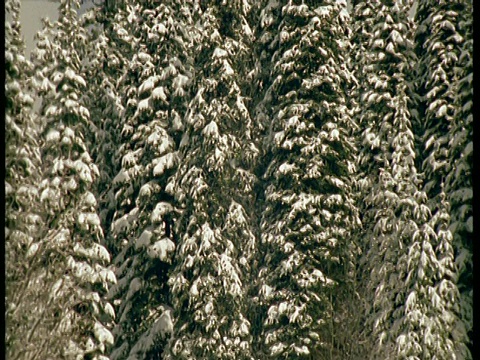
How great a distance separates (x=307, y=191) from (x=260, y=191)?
3955 millimetres

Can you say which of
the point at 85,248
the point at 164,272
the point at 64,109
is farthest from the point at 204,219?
the point at 64,109

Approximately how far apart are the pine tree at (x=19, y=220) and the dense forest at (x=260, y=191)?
6.41m

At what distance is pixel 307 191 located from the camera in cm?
2830

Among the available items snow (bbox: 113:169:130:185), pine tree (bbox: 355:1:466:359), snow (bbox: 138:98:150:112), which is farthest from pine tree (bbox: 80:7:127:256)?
pine tree (bbox: 355:1:466:359)

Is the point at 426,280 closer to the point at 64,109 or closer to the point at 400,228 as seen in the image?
the point at 400,228

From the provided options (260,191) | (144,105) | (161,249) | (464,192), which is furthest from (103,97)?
(464,192)

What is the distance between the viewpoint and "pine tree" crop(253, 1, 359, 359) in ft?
88.2

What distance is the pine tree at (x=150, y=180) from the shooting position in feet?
89.5

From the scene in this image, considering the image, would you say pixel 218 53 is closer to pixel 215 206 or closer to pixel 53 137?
pixel 215 206

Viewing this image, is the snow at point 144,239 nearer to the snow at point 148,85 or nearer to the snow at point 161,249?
the snow at point 161,249

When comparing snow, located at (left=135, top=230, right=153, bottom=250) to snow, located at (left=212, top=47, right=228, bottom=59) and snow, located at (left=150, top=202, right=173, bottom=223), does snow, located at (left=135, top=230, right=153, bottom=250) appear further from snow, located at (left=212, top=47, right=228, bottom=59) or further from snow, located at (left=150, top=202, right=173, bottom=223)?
snow, located at (left=212, top=47, right=228, bottom=59)

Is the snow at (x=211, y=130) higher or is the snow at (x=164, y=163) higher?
the snow at (x=211, y=130)

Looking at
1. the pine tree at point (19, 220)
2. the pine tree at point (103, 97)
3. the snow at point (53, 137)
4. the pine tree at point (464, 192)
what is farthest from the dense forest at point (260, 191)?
the pine tree at point (19, 220)

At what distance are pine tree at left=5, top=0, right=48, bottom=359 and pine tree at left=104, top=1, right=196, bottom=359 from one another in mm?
9036
